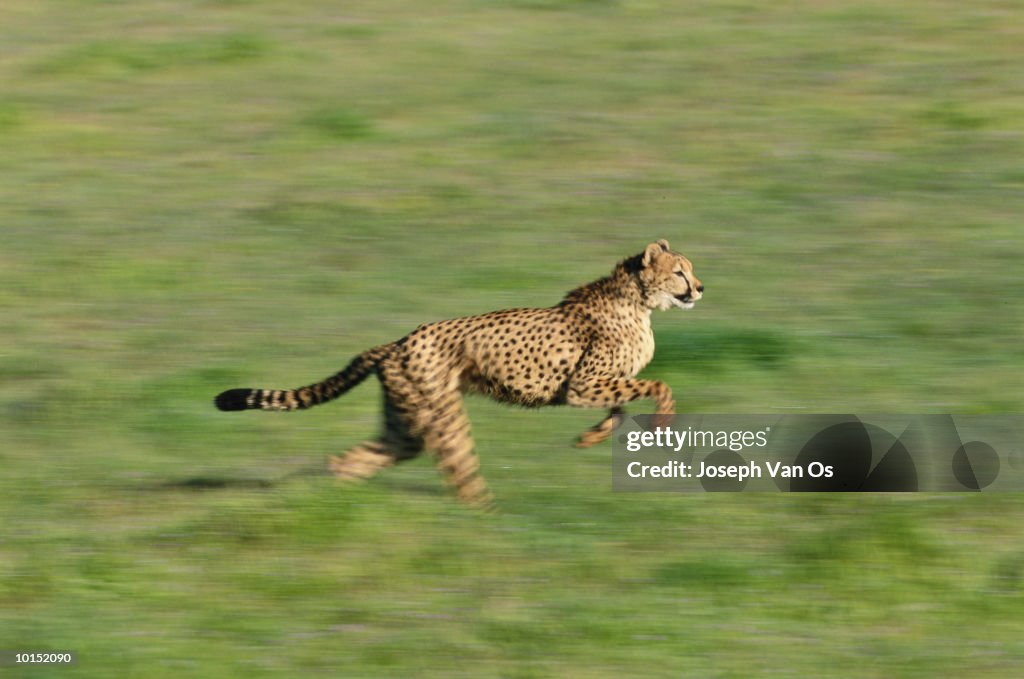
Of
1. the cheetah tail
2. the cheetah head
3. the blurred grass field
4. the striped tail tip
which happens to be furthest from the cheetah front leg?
the striped tail tip

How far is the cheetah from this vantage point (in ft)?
20.8

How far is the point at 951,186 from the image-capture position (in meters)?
11.0

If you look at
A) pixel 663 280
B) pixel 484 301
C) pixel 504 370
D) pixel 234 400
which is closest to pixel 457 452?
pixel 504 370

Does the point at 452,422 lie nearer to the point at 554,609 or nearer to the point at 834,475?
the point at 554,609

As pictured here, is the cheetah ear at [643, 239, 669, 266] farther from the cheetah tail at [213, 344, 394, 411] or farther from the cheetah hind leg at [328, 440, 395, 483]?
the cheetah hind leg at [328, 440, 395, 483]

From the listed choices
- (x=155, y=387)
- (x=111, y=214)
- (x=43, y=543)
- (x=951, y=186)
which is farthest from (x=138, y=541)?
→ (x=951, y=186)

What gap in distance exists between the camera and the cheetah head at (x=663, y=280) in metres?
6.62

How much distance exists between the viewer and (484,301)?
9.19 m

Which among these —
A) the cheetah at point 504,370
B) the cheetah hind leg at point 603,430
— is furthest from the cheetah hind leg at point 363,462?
the cheetah hind leg at point 603,430

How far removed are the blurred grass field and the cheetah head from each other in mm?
795

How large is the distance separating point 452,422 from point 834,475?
5.33 feet
